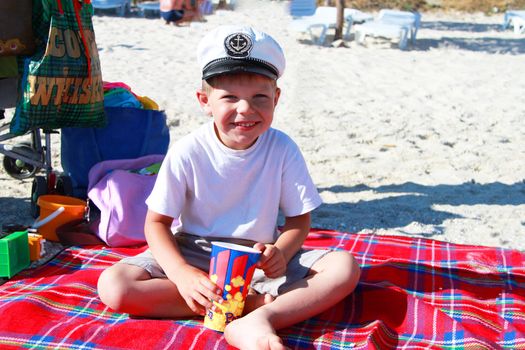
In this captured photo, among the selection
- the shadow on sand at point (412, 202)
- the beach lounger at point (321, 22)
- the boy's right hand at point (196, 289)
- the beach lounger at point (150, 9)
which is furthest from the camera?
the beach lounger at point (150, 9)

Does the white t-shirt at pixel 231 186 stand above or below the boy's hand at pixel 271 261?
above

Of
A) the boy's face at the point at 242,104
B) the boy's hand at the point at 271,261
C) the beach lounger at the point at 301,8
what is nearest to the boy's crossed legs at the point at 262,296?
the boy's hand at the point at 271,261

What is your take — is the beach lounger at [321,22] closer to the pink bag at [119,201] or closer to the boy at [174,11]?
the boy at [174,11]

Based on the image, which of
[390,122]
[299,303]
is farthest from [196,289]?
[390,122]

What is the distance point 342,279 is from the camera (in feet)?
8.23

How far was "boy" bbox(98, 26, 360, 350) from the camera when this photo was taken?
2369mm

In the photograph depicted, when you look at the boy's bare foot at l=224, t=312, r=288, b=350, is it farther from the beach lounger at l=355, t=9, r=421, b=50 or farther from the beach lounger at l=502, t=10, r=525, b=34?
the beach lounger at l=502, t=10, r=525, b=34

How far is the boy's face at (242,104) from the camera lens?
2387mm

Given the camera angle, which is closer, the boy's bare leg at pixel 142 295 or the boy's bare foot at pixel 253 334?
the boy's bare foot at pixel 253 334

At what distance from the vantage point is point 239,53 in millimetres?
2346

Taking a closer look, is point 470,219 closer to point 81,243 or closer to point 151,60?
point 81,243

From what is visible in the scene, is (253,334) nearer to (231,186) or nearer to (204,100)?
(231,186)

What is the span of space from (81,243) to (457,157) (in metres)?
3.24

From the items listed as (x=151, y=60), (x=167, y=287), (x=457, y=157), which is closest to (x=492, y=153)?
(x=457, y=157)
